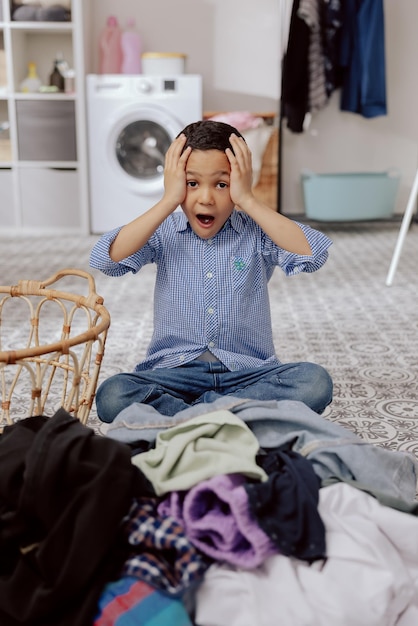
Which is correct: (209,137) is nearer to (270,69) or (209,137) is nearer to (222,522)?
(222,522)

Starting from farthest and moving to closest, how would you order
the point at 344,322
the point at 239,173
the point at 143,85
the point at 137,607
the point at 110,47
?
the point at 110,47, the point at 143,85, the point at 344,322, the point at 239,173, the point at 137,607

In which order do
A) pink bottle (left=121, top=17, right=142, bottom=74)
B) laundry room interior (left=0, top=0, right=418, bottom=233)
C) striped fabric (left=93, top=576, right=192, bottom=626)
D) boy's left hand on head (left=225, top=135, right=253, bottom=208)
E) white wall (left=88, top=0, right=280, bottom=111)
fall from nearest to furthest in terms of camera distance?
striped fabric (left=93, top=576, right=192, bottom=626) < boy's left hand on head (left=225, top=135, right=253, bottom=208) < laundry room interior (left=0, top=0, right=418, bottom=233) < pink bottle (left=121, top=17, right=142, bottom=74) < white wall (left=88, top=0, right=280, bottom=111)

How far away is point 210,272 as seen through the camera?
4.09 feet

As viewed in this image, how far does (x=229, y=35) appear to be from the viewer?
4145 mm

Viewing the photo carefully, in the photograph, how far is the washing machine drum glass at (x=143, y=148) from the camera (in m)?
3.81

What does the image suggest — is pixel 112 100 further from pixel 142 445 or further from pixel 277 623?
pixel 277 623

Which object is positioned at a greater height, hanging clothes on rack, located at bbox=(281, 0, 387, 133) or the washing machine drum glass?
hanging clothes on rack, located at bbox=(281, 0, 387, 133)

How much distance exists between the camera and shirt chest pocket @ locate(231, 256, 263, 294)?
125 cm

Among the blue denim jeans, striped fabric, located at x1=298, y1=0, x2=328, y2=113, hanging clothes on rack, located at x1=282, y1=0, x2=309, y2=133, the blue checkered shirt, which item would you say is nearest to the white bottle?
hanging clothes on rack, located at x1=282, y1=0, x2=309, y2=133

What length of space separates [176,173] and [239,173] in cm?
10

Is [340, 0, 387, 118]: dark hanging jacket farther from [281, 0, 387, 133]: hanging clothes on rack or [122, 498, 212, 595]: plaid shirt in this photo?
[122, 498, 212, 595]: plaid shirt

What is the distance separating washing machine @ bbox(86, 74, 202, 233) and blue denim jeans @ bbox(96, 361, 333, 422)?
8.84ft

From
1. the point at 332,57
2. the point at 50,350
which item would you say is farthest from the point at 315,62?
the point at 50,350

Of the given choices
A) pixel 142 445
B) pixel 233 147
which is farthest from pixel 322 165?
pixel 142 445
